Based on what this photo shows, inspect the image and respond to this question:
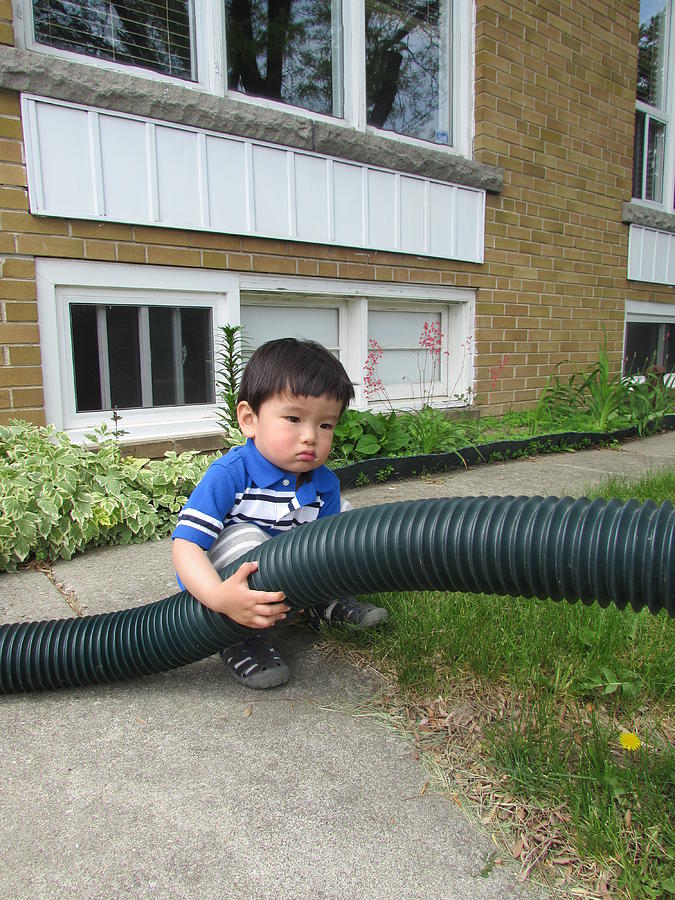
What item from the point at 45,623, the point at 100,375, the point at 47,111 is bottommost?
the point at 45,623

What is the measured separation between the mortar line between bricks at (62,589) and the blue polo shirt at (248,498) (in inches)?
29.8

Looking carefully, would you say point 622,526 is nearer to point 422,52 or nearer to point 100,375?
point 100,375

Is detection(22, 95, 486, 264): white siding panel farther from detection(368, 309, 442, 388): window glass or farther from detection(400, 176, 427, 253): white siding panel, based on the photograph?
detection(368, 309, 442, 388): window glass

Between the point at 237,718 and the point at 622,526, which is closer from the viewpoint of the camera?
the point at 622,526

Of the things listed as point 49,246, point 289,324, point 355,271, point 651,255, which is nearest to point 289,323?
point 289,324

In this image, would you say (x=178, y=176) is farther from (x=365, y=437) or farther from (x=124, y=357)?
(x=365, y=437)

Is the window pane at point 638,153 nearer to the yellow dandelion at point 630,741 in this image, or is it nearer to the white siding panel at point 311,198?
the white siding panel at point 311,198

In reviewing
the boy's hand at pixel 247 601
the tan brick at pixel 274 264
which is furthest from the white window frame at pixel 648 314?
the boy's hand at pixel 247 601

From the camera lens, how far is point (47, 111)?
325 centimetres

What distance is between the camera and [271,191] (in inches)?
161

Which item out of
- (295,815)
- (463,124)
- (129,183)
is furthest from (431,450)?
(295,815)

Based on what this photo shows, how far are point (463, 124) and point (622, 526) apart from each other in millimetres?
5104

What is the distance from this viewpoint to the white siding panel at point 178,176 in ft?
12.0

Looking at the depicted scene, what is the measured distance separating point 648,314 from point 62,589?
718cm
